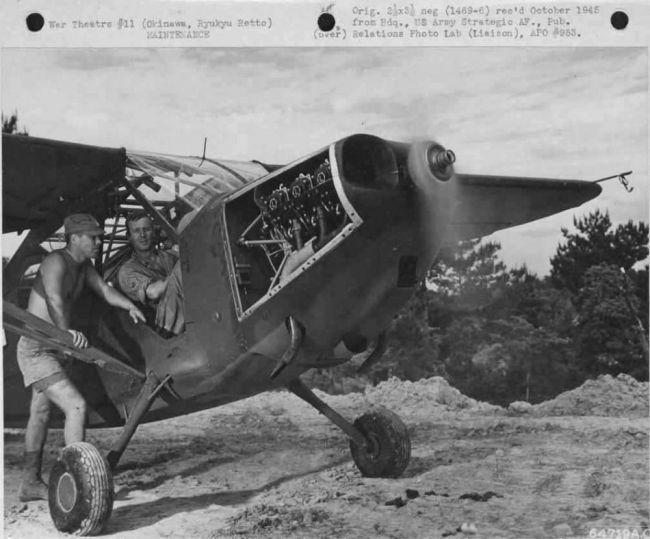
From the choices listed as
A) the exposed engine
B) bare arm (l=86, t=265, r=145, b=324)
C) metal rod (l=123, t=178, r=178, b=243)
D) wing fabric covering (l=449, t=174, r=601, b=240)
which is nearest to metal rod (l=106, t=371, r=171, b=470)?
bare arm (l=86, t=265, r=145, b=324)

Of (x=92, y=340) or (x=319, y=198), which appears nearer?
(x=319, y=198)

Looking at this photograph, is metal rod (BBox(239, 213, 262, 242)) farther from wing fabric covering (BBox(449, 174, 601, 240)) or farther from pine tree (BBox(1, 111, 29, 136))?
pine tree (BBox(1, 111, 29, 136))

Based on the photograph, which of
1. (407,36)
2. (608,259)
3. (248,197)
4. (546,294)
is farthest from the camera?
(546,294)

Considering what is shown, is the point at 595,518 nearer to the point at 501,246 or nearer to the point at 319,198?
the point at 319,198

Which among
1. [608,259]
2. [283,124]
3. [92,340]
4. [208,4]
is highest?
[208,4]

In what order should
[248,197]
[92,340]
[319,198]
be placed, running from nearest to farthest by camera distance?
[319,198], [248,197], [92,340]

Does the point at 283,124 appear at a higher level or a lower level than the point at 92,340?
higher

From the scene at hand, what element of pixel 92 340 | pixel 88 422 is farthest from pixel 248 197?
pixel 88 422

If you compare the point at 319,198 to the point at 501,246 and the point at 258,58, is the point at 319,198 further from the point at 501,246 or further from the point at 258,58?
the point at 501,246
